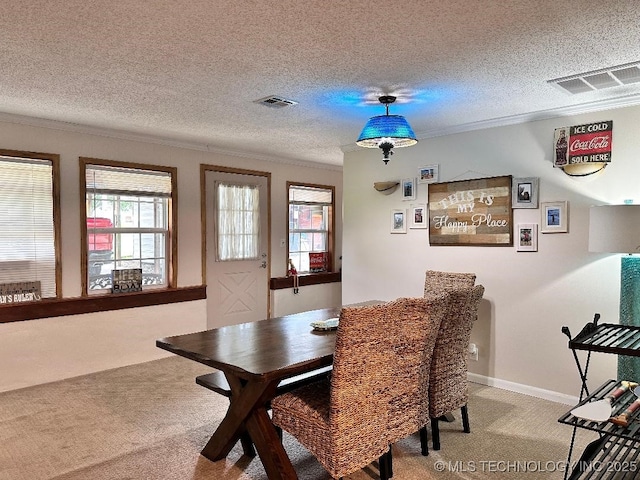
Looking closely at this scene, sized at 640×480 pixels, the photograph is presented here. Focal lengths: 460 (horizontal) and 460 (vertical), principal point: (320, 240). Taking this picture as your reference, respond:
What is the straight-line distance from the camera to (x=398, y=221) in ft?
15.0

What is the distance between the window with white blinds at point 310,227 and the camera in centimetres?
628

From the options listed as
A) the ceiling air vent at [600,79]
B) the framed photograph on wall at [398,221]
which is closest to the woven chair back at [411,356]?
the ceiling air vent at [600,79]

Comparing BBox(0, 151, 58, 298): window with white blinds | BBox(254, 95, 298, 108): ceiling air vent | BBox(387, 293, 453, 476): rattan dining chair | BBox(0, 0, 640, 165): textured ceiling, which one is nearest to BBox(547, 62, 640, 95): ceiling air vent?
BBox(0, 0, 640, 165): textured ceiling

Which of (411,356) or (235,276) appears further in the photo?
(235,276)

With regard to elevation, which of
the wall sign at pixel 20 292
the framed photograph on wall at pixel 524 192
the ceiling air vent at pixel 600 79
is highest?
the ceiling air vent at pixel 600 79

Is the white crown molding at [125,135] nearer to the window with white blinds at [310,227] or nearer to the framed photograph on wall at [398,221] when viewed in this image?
the window with white blinds at [310,227]

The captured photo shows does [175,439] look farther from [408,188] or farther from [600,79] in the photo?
[600,79]

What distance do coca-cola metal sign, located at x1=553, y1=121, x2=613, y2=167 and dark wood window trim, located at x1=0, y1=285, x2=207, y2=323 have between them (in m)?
3.73

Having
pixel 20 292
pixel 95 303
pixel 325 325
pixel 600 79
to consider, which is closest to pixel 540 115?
pixel 600 79

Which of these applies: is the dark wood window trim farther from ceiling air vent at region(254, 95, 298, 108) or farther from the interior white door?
ceiling air vent at region(254, 95, 298, 108)

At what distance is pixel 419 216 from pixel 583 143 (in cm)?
149

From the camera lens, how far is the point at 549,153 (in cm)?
361

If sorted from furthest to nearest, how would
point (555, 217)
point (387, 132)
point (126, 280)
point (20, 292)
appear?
point (126, 280) → point (20, 292) → point (555, 217) → point (387, 132)

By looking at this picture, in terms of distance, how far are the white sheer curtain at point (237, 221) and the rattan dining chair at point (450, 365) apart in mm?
3249
